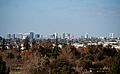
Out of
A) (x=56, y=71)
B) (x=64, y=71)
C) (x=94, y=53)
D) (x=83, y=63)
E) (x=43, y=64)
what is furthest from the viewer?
(x=94, y=53)

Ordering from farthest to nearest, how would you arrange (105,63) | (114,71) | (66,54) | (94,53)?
(94,53), (66,54), (105,63), (114,71)

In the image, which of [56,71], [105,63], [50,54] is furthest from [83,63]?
[50,54]

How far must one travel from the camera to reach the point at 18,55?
28.8 m

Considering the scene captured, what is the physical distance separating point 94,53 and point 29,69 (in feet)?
46.7

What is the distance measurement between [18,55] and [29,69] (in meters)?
11.2

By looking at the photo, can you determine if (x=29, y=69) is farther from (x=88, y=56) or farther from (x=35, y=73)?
(x=88, y=56)

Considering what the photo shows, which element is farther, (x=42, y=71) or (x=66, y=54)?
(x=66, y=54)

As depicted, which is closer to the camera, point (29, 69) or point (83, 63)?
point (29, 69)

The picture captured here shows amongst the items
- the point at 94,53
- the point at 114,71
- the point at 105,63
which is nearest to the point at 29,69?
the point at 114,71

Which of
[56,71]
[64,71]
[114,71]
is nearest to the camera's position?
[114,71]

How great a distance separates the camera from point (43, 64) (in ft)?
62.7

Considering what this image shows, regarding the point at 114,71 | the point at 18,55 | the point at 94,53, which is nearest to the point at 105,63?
the point at 94,53

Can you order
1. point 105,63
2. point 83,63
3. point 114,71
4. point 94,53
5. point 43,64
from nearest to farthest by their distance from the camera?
point 114,71
point 43,64
point 83,63
point 105,63
point 94,53

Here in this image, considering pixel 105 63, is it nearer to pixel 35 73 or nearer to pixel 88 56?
pixel 88 56
